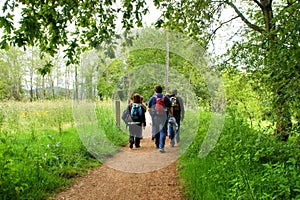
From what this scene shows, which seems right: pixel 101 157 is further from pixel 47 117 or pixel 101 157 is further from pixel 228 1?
pixel 228 1

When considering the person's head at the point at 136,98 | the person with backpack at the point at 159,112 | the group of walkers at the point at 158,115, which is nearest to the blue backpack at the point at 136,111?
the group of walkers at the point at 158,115

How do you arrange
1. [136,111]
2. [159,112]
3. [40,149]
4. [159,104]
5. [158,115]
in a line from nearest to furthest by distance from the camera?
[40,149] < [159,104] < [159,112] < [158,115] < [136,111]

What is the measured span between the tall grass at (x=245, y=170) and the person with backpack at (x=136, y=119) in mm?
2249

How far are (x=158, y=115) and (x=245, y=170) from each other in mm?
4084

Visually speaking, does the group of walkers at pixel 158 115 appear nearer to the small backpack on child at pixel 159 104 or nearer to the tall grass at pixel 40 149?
the small backpack on child at pixel 159 104

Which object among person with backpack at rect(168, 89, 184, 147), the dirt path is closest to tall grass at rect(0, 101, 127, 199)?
the dirt path

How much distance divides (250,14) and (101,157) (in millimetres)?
7606

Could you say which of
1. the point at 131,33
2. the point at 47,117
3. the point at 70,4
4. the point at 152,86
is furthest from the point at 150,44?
the point at 47,117

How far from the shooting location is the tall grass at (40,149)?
13.9 ft

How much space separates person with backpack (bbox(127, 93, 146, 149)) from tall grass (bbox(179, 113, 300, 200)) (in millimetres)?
2249

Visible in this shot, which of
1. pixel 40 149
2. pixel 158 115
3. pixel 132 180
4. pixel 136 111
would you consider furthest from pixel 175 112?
pixel 40 149

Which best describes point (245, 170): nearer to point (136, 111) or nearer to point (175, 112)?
point (175, 112)

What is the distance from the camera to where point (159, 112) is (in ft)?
25.9

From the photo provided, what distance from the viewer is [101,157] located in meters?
7.12
